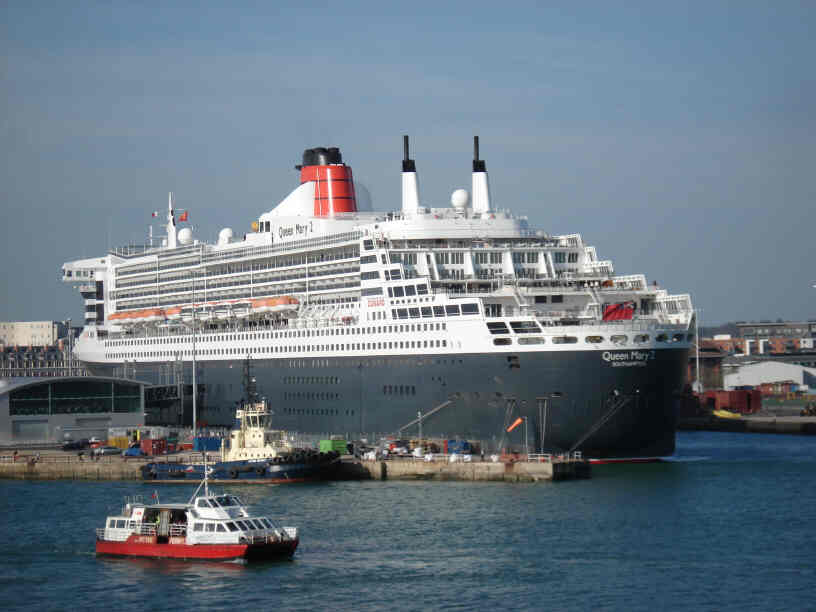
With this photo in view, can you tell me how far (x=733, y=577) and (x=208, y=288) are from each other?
48835 mm

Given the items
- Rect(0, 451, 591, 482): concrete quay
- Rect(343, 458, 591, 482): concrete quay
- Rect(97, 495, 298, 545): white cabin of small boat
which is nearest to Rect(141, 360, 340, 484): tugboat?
Rect(0, 451, 591, 482): concrete quay

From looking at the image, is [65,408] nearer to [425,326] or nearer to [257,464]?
[257,464]

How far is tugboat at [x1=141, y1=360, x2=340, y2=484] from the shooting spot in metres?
57.5

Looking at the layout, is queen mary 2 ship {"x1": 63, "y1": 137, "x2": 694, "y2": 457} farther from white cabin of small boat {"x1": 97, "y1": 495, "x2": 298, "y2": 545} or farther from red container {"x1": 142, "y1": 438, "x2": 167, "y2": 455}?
white cabin of small boat {"x1": 97, "y1": 495, "x2": 298, "y2": 545}

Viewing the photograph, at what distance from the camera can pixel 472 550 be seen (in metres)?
41.6

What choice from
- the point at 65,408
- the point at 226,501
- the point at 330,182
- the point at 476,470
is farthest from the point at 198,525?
the point at 330,182

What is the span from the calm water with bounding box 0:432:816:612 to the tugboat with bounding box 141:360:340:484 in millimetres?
1182

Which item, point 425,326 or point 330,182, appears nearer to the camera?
point 425,326

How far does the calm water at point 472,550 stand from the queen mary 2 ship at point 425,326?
3.59 metres

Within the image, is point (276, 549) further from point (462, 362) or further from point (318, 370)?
point (318, 370)

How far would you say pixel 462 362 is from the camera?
59.2 metres

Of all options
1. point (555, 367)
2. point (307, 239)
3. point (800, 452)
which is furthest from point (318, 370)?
point (800, 452)

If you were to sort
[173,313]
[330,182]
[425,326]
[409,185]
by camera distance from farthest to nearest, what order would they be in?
[173,313], [330,182], [409,185], [425,326]

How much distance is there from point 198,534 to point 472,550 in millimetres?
7896
